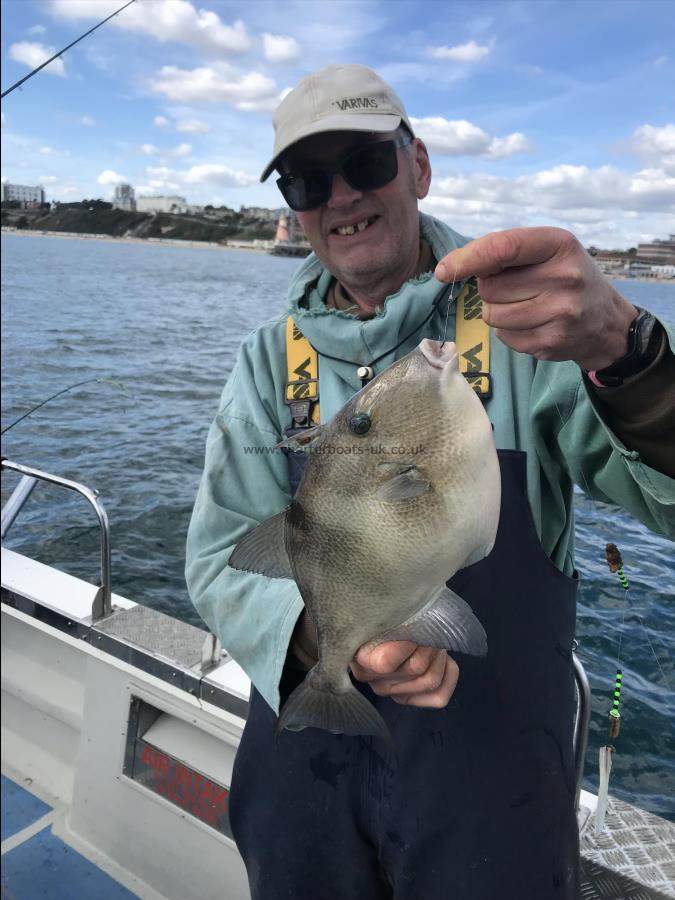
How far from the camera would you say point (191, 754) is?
350 cm

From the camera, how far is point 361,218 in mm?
2334

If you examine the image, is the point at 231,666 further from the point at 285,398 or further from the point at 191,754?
the point at 285,398

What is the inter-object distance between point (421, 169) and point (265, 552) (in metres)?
1.64

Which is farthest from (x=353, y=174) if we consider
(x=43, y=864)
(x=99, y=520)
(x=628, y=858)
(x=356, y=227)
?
(x=43, y=864)

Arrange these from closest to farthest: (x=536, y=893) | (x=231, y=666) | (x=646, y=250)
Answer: (x=536, y=893), (x=646, y=250), (x=231, y=666)

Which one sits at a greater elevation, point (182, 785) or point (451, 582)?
point (451, 582)

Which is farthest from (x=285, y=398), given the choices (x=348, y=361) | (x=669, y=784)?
(x=669, y=784)

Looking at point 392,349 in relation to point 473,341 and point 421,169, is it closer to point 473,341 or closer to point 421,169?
point 473,341

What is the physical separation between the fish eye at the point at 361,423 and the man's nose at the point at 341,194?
1.02 m

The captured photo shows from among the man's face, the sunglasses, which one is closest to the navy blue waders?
the man's face

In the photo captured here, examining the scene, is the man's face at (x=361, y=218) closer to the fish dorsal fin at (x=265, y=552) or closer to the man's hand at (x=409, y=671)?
the fish dorsal fin at (x=265, y=552)

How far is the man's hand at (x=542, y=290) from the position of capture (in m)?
1.42

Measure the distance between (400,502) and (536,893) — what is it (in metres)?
1.25

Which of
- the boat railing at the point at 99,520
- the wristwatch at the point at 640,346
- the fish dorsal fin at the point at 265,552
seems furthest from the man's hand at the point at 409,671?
the boat railing at the point at 99,520
